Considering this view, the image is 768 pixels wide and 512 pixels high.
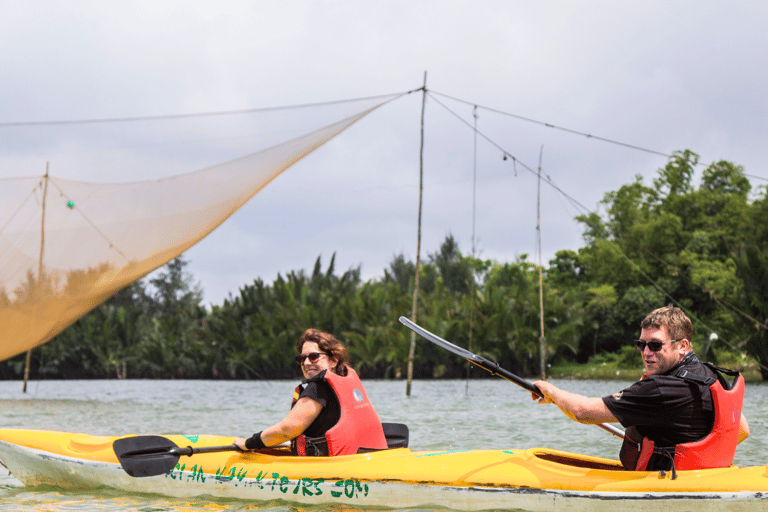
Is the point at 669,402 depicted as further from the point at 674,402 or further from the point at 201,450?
the point at 201,450

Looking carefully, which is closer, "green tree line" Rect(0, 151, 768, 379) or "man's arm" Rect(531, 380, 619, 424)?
"man's arm" Rect(531, 380, 619, 424)

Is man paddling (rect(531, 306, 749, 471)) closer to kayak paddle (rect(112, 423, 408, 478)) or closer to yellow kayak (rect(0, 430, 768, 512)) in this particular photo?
yellow kayak (rect(0, 430, 768, 512))

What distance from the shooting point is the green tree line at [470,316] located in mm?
22953

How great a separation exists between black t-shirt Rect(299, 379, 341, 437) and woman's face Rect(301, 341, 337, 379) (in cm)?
10

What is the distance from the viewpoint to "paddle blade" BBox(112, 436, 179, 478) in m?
5.15

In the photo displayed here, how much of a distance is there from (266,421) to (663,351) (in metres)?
8.60

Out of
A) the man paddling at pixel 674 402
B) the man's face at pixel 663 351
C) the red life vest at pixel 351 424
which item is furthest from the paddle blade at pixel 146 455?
the man's face at pixel 663 351

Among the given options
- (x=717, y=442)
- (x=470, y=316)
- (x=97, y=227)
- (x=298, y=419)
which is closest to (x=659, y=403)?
(x=717, y=442)

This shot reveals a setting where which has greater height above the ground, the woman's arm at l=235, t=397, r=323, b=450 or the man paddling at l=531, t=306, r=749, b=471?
the man paddling at l=531, t=306, r=749, b=471

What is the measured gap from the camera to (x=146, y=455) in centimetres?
527

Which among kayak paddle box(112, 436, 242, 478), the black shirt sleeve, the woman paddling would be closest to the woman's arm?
the woman paddling

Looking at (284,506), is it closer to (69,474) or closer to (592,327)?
(69,474)

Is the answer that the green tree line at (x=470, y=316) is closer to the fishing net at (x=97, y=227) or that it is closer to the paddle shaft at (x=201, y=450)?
the fishing net at (x=97, y=227)

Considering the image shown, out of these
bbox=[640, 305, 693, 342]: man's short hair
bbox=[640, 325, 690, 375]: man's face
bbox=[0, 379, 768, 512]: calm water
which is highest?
bbox=[640, 305, 693, 342]: man's short hair
